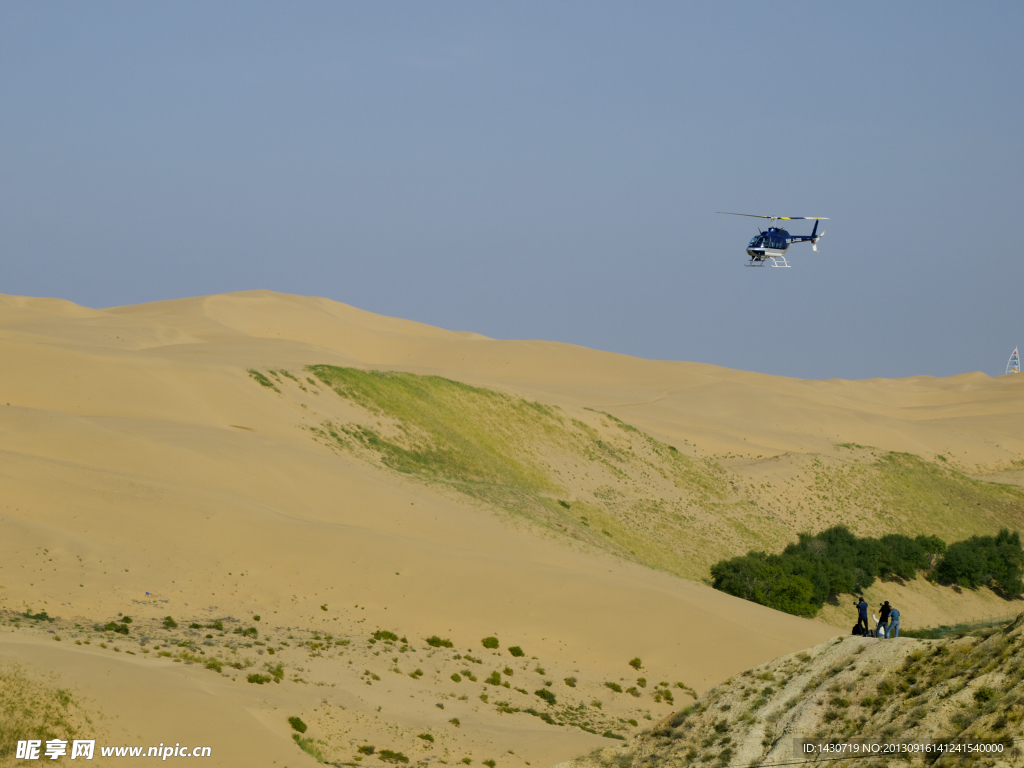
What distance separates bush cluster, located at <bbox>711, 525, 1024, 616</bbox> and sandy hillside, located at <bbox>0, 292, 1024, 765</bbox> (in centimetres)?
A: 226

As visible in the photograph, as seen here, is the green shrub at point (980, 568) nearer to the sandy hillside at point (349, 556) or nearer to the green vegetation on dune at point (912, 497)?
the sandy hillside at point (349, 556)

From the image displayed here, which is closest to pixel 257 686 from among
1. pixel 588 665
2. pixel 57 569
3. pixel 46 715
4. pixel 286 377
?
pixel 46 715

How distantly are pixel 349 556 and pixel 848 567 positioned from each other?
22.3m

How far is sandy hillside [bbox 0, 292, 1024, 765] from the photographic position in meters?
16.4

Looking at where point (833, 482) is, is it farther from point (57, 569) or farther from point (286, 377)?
point (57, 569)

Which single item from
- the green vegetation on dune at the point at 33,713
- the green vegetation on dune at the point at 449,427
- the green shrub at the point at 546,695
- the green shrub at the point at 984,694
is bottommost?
the green shrub at the point at 546,695

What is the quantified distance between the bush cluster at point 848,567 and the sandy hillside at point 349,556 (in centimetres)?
226

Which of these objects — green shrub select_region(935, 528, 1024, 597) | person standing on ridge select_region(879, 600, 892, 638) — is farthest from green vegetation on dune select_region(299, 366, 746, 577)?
person standing on ridge select_region(879, 600, 892, 638)

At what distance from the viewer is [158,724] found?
43.1 feet

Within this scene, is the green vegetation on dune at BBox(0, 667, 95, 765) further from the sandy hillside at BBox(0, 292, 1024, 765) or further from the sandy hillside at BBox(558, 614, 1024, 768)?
the sandy hillside at BBox(558, 614, 1024, 768)

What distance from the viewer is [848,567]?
38875 mm

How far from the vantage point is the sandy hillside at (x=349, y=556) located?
53.7 feet

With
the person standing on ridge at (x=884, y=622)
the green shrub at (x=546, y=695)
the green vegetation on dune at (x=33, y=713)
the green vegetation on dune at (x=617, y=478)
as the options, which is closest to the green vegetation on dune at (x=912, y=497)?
the green vegetation on dune at (x=617, y=478)

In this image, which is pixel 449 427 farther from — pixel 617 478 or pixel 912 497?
pixel 912 497
